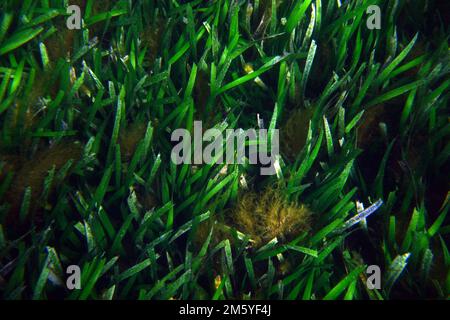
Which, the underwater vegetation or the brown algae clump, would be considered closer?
the underwater vegetation

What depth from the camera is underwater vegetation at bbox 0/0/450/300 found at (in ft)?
5.95

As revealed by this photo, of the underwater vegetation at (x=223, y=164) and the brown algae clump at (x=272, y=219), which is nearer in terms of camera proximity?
the underwater vegetation at (x=223, y=164)

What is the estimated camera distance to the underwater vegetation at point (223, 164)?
1.81 m

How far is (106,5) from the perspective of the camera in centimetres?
242

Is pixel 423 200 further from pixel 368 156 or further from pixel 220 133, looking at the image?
pixel 220 133

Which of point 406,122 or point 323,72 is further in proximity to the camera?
point 323,72

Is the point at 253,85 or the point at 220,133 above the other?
the point at 253,85

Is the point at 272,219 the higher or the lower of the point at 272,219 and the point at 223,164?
the lower

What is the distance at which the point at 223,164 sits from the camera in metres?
A: 1.98
